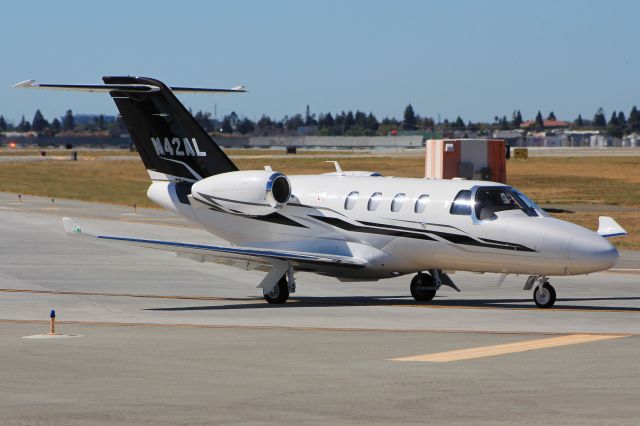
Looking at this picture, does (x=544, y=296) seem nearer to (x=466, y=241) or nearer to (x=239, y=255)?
(x=466, y=241)

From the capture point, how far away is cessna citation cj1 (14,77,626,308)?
26688mm

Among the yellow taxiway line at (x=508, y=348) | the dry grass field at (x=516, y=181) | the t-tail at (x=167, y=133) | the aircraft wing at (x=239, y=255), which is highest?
the t-tail at (x=167, y=133)

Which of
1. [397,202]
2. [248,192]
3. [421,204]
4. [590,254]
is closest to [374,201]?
[397,202]

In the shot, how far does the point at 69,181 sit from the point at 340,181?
237ft

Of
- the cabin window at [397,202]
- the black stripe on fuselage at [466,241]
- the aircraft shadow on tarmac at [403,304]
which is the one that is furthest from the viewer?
the cabin window at [397,202]

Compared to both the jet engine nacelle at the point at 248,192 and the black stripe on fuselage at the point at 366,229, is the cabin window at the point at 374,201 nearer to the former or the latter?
the black stripe on fuselage at the point at 366,229

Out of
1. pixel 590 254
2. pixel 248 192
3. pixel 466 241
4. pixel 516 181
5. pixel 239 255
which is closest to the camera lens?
pixel 590 254

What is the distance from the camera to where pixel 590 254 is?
2569cm

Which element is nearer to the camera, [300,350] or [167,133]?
[300,350]

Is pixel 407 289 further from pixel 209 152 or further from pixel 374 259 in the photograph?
pixel 209 152

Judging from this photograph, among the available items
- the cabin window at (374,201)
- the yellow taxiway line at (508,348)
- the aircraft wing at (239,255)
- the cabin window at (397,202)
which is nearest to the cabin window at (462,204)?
the cabin window at (397,202)

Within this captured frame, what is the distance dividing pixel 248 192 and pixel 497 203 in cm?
620

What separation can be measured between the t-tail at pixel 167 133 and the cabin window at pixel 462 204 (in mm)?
6613

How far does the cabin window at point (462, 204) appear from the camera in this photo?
27422 mm
